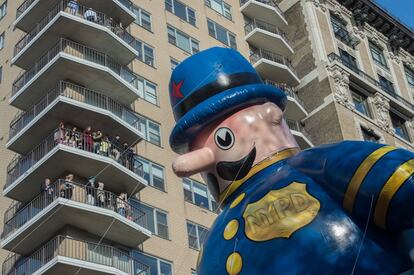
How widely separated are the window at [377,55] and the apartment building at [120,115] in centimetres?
329

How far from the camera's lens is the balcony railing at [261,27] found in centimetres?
3450

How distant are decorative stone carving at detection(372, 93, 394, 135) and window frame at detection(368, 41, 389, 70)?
386 centimetres

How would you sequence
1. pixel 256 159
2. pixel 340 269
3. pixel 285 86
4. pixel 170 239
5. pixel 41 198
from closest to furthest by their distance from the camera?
pixel 340 269
pixel 256 159
pixel 41 198
pixel 170 239
pixel 285 86

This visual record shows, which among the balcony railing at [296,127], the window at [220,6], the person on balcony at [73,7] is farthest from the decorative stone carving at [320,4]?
the person on balcony at [73,7]

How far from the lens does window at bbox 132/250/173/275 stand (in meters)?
22.4

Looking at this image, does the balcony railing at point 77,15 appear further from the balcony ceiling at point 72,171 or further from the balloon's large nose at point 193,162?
the balloon's large nose at point 193,162

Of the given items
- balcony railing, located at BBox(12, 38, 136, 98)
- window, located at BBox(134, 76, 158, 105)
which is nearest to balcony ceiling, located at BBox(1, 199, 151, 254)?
balcony railing, located at BBox(12, 38, 136, 98)

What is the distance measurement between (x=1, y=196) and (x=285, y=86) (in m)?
13.9

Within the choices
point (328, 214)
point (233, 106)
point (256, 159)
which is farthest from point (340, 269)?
point (233, 106)

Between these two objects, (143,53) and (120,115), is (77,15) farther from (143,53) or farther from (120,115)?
(120,115)

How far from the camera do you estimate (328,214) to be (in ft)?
18.6

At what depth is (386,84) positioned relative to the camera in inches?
1449

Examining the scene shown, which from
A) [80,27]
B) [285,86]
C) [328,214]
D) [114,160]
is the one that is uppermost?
[285,86]

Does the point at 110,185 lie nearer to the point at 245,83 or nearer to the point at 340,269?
the point at 245,83
